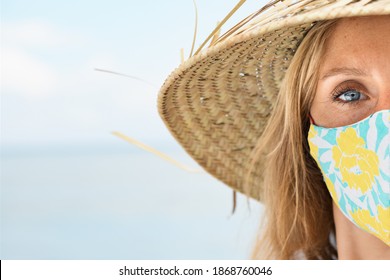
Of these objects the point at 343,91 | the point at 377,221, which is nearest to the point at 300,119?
the point at 343,91

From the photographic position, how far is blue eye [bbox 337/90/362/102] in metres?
1.20

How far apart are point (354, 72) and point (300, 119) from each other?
0.66 feet

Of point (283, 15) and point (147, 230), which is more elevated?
point (283, 15)

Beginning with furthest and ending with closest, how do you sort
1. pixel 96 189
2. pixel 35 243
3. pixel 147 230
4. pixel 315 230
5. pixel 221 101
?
pixel 96 189 < pixel 147 230 < pixel 35 243 < pixel 315 230 < pixel 221 101

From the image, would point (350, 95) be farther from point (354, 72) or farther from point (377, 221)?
point (377, 221)

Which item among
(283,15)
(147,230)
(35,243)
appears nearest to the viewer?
(283,15)

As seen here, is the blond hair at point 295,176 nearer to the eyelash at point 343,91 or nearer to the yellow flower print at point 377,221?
the eyelash at point 343,91

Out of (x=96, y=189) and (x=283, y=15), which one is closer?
(x=283, y=15)

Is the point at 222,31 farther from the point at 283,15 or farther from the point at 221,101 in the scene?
the point at 221,101

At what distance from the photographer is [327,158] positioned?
1298mm

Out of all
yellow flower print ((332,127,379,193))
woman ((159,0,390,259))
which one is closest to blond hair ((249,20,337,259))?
woman ((159,0,390,259))

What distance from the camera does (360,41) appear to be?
1.17 metres
